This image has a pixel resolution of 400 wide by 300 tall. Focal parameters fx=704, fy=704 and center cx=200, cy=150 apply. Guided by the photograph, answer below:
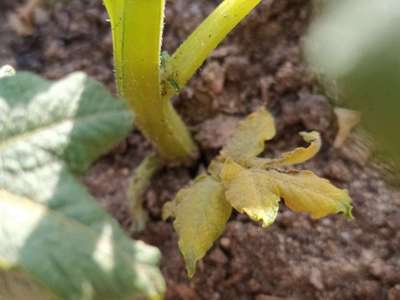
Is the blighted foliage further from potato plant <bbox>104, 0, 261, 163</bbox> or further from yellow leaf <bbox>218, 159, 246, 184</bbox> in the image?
potato plant <bbox>104, 0, 261, 163</bbox>

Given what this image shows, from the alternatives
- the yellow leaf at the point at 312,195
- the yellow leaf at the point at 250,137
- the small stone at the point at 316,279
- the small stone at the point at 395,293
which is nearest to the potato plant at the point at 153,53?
the yellow leaf at the point at 250,137

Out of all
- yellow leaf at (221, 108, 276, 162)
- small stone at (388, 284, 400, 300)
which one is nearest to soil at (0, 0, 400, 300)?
small stone at (388, 284, 400, 300)

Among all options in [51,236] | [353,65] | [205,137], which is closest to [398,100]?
[353,65]

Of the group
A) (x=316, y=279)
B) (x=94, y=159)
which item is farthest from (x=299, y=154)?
(x=94, y=159)

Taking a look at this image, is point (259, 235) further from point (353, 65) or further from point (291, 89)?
point (353, 65)

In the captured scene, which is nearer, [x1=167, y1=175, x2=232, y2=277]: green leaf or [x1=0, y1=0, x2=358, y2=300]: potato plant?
[x1=0, y1=0, x2=358, y2=300]: potato plant

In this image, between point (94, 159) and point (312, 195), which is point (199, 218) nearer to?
point (312, 195)

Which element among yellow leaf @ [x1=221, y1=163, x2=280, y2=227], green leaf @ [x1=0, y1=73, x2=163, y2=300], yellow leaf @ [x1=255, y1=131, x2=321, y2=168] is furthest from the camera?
yellow leaf @ [x1=255, y1=131, x2=321, y2=168]
